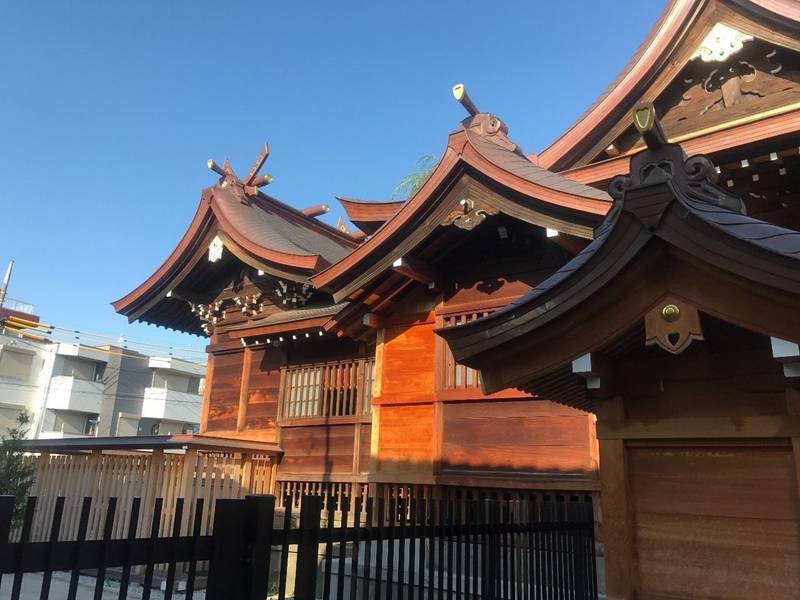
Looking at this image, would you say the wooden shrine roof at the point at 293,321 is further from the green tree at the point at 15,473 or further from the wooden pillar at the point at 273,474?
the green tree at the point at 15,473

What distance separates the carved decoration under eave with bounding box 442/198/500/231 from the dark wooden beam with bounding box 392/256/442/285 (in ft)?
2.54

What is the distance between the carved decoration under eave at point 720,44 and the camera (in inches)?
276

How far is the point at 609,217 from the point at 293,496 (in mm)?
8438

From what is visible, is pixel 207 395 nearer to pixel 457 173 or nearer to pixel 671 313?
pixel 457 173

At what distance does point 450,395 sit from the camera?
7938mm

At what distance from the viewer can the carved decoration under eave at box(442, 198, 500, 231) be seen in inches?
293

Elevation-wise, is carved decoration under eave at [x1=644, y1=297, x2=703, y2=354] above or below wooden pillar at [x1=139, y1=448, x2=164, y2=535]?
above

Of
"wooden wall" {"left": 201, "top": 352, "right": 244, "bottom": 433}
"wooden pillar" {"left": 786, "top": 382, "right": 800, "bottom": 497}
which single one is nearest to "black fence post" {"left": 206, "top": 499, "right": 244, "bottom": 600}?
"wooden pillar" {"left": 786, "top": 382, "right": 800, "bottom": 497}

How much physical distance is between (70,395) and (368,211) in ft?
126

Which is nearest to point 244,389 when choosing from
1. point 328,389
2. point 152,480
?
point 328,389

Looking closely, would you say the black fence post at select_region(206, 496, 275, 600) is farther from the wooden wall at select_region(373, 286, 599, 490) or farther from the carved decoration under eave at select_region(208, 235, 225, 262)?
the carved decoration under eave at select_region(208, 235, 225, 262)

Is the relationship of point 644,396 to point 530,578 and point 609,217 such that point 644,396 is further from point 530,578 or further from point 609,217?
point 530,578

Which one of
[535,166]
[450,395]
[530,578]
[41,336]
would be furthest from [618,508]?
[41,336]

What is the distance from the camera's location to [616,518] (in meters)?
3.58
